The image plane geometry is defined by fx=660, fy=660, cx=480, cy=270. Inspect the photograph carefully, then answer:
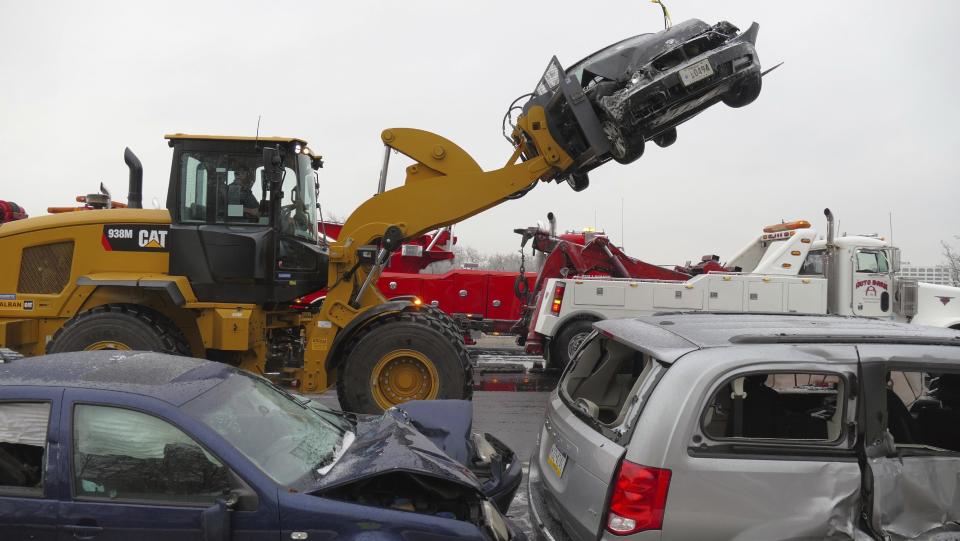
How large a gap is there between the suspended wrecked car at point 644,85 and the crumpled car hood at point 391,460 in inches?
172

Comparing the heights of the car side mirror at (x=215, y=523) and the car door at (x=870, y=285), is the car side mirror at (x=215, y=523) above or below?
below

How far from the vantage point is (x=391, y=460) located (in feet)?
10.3

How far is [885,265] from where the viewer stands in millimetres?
11445

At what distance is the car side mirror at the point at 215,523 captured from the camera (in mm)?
2662

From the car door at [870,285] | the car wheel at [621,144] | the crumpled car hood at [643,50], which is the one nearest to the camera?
the crumpled car hood at [643,50]

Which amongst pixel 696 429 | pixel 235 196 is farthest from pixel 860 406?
pixel 235 196

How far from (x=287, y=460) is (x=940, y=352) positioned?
3.10 m

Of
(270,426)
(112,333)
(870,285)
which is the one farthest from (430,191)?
(870,285)

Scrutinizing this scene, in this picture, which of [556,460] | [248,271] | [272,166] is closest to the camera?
[556,460]

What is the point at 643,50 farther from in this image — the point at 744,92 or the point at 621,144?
the point at 744,92

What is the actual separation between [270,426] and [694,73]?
547 cm

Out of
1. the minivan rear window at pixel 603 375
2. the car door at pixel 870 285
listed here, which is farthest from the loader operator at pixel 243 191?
the car door at pixel 870 285

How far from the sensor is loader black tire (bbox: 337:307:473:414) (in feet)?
21.6

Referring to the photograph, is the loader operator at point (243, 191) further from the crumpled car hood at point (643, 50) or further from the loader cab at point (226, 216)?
the crumpled car hood at point (643, 50)
